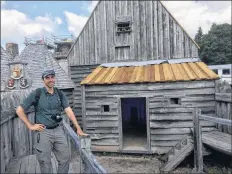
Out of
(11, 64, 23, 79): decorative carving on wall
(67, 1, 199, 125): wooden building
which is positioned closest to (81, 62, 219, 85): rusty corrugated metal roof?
(67, 1, 199, 125): wooden building

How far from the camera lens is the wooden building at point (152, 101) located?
10805 mm

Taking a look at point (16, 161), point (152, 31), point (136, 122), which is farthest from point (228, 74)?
point (16, 161)

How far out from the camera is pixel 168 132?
11.1 meters

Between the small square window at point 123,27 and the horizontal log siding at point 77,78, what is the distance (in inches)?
101

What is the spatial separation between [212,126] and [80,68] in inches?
323

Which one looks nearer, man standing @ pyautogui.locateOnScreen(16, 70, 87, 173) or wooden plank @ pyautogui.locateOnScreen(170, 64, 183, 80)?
man standing @ pyautogui.locateOnScreen(16, 70, 87, 173)

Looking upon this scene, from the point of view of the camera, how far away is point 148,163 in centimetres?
1062

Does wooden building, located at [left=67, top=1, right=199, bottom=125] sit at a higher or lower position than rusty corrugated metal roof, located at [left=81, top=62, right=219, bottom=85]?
higher

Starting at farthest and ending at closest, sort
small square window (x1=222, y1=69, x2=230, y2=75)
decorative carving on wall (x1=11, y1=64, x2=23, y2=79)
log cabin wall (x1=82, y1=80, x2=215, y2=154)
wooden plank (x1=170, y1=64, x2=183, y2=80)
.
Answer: small square window (x1=222, y1=69, x2=230, y2=75) < decorative carving on wall (x1=11, y1=64, x2=23, y2=79) < wooden plank (x1=170, y1=64, x2=183, y2=80) < log cabin wall (x1=82, y1=80, x2=215, y2=154)

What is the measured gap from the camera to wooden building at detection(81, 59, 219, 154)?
10805mm

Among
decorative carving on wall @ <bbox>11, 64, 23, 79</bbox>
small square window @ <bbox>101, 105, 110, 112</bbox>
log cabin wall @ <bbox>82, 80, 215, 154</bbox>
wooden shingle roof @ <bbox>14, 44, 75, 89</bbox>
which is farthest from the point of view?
wooden shingle roof @ <bbox>14, 44, 75, 89</bbox>

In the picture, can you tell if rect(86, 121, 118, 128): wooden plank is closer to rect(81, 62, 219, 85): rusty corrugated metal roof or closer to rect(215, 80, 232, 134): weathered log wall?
rect(81, 62, 219, 85): rusty corrugated metal roof

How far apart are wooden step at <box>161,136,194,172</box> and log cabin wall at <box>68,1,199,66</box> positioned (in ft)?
18.3

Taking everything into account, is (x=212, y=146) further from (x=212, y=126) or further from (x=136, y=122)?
(x=136, y=122)
